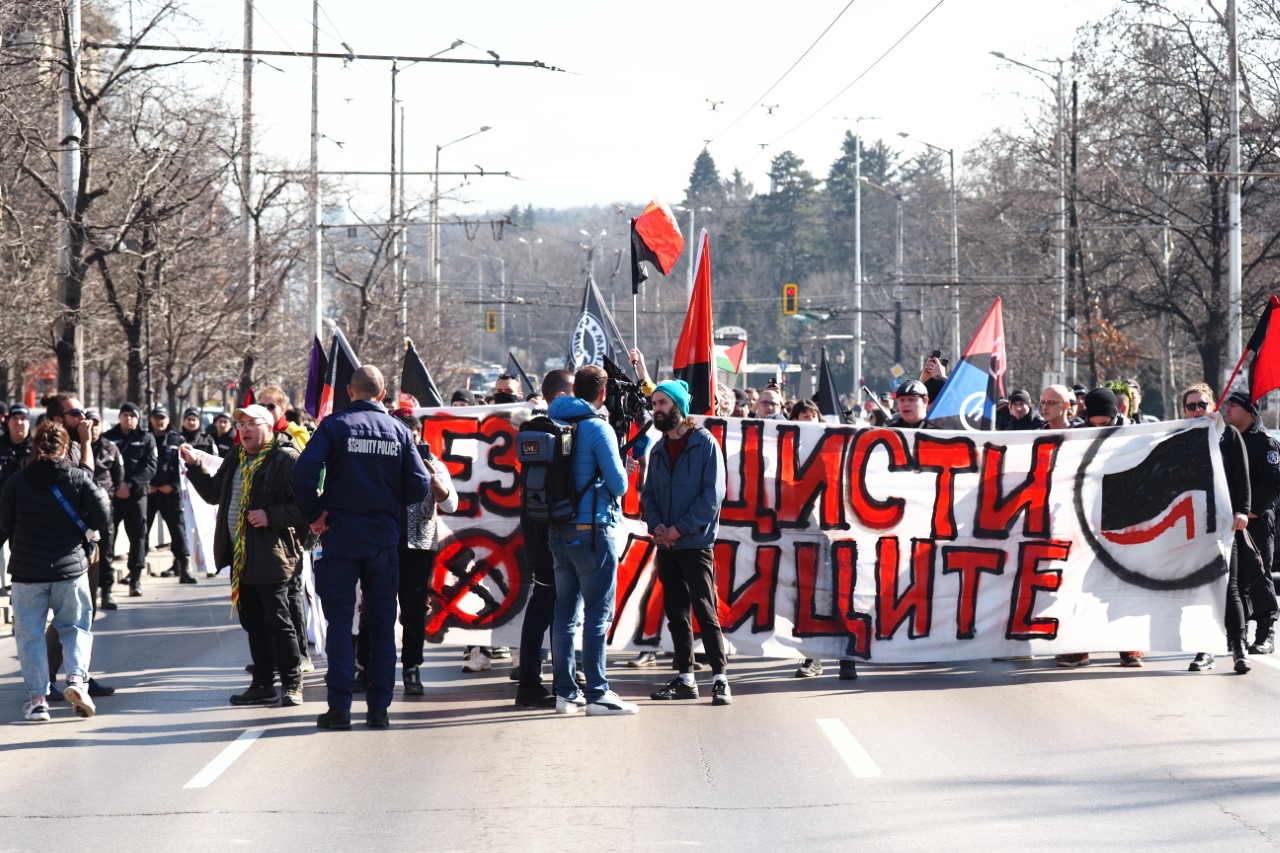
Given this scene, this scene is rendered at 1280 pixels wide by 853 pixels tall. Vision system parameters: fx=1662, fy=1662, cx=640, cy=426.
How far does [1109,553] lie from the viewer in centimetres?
1108

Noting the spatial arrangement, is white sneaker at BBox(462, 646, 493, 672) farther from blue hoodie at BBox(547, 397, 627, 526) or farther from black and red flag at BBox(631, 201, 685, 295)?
black and red flag at BBox(631, 201, 685, 295)

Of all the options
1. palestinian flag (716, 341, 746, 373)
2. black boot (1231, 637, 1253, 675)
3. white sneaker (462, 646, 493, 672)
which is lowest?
white sneaker (462, 646, 493, 672)

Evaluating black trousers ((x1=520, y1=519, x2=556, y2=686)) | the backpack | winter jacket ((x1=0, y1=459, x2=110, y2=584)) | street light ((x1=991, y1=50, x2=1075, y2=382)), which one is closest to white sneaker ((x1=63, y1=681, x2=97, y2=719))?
winter jacket ((x1=0, y1=459, x2=110, y2=584))

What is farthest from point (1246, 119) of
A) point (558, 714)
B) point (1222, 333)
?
point (558, 714)

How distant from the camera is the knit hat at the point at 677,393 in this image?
389 inches

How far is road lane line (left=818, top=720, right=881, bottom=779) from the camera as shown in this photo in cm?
780

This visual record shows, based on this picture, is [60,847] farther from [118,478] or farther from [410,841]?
[118,478]

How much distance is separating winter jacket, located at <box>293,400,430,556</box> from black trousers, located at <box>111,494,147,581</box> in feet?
25.8

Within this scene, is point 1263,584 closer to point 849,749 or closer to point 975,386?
point 975,386

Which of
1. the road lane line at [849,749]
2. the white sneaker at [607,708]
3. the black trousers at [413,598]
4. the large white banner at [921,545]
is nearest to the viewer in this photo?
the road lane line at [849,749]

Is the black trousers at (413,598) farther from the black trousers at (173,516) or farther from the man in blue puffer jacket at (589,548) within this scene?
the black trousers at (173,516)

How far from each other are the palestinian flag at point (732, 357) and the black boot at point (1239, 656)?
19573mm

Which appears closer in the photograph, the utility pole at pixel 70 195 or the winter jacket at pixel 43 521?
the winter jacket at pixel 43 521

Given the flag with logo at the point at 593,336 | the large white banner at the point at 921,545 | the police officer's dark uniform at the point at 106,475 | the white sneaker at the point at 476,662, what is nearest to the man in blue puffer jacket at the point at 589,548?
the large white banner at the point at 921,545
